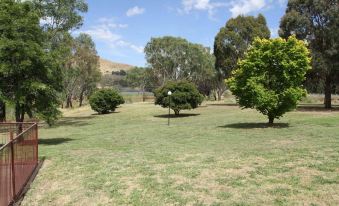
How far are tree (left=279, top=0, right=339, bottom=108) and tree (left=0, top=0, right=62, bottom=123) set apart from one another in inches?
1024

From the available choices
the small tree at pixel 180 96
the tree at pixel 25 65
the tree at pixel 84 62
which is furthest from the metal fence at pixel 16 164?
the tree at pixel 84 62

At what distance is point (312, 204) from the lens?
7.55m

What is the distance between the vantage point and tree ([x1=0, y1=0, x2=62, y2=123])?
57.6 ft

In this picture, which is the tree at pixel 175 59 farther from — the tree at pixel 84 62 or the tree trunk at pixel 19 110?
the tree trunk at pixel 19 110

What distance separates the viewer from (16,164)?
361 inches

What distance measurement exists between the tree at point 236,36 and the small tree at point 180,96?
13464 mm

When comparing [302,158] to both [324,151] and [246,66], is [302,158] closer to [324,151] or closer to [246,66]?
[324,151]

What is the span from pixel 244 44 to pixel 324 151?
127ft

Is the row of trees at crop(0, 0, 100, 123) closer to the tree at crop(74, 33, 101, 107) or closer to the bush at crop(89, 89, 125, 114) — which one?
the bush at crop(89, 89, 125, 114)

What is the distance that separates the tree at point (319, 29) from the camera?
37344 mm

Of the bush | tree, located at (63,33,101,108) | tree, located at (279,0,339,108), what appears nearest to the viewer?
tree, located at (279,0,339,108)

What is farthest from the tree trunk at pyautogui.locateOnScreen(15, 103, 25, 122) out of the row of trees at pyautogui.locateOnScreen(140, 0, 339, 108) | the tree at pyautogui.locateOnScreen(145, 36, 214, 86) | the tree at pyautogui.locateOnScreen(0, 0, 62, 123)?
the tree at pyautogui.locateOnScreen(145, 36, 214, 86)

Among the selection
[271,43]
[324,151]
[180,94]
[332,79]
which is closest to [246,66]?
[271,43]

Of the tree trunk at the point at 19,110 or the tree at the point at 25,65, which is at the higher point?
the tree at the point at 25,65
